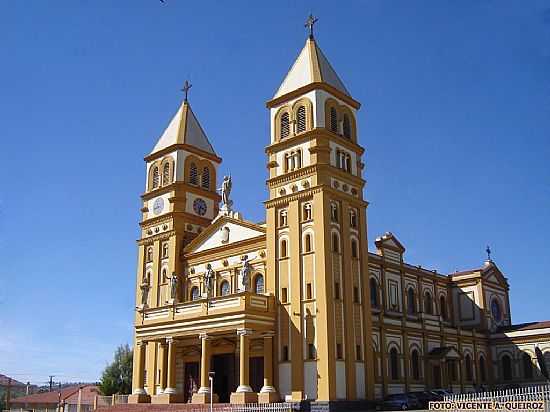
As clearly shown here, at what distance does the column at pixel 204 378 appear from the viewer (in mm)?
40306

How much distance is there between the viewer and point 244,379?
39.4 m

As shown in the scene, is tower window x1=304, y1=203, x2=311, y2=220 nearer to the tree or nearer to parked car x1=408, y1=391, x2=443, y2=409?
parked car x1=408, y1=391, x2=443, y2=409

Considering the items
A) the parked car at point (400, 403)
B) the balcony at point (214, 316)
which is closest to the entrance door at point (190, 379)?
the balcony at point (214, 316)

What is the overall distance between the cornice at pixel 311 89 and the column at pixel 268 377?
1732 cm

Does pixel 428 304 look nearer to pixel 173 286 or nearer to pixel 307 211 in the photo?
pixel 307 211

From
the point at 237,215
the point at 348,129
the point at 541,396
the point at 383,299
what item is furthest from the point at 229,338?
the point at 541,396

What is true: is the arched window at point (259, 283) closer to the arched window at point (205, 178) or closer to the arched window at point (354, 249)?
the arched window at point (354, 249)

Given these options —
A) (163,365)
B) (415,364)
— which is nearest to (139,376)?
(163,365)

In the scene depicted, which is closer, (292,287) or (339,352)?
(339,352)

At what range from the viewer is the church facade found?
4062 cm

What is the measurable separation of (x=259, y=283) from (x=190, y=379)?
349 inches

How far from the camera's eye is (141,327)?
46.6 metres

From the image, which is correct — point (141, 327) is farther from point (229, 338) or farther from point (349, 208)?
point (349, 208)

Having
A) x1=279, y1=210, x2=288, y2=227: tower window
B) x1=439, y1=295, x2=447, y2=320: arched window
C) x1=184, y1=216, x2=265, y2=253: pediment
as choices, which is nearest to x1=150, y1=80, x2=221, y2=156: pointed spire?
x1=184, y1=216, x2=265, y2=253: pediment
